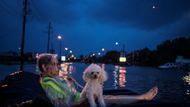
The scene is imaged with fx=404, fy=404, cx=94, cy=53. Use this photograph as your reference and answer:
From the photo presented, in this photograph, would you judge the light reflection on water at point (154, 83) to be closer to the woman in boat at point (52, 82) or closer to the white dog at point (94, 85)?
the white dog at point (94, 85)

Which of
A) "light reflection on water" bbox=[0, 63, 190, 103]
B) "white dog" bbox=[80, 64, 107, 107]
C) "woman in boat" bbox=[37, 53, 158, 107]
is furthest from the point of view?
"light reflection on water" bbox=[0, 63, 190, 103]

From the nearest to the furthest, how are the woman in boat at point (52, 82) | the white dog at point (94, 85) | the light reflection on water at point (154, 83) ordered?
the woman in boat at point (52, 82) → the white dog at point (94, 85) → the light reflection on water at point (154, 83)

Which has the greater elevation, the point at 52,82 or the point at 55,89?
the point at 52,82

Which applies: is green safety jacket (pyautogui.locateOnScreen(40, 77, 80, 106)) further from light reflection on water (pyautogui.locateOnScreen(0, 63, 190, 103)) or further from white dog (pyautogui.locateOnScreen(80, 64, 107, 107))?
light reflection on water (pyautogui.locateOnScreen(0, 63, 190, 103))

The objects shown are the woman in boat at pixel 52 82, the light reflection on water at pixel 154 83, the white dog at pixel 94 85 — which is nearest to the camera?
the woman in boat at pixel 52 82

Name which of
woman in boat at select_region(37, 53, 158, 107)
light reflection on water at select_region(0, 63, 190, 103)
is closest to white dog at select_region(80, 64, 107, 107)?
woman in boat at select_region(37, 53, 158, 107)

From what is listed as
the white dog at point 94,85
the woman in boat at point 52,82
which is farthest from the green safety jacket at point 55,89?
the white dog at point 94,85

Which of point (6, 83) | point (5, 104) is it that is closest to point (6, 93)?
point (5, 104)

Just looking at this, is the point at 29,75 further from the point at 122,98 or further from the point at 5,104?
the point at 122,98

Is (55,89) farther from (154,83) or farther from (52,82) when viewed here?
(154,83)

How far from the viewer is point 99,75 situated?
8422 mm

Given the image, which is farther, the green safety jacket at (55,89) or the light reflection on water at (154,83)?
the light reflection on water at (154,83)

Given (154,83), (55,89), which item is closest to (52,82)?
(55,89)

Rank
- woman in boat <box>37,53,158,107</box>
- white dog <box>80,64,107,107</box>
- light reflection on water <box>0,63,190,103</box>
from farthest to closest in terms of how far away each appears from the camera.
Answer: light reflection on water <box>0,63,190,103</box> < white dog <box>80,64,107,107</box> < woman in boat <box>37,53,158,107</box>
